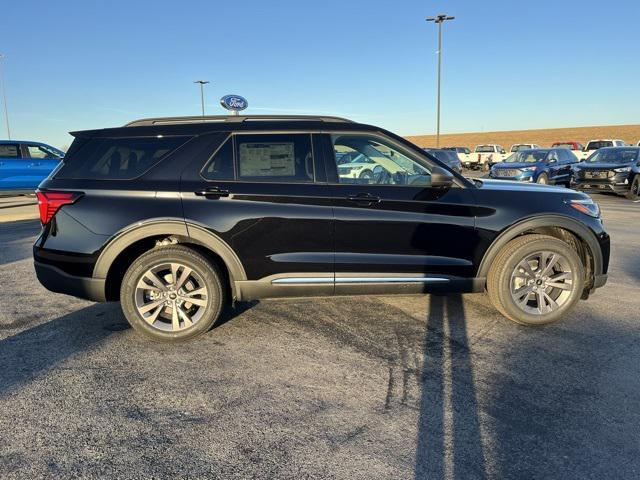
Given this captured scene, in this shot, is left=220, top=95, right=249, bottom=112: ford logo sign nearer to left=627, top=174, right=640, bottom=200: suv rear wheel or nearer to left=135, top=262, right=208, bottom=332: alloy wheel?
left=135, top=262, right=208, bottom=332: alloy wheel

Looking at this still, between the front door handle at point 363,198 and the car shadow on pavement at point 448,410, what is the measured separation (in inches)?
48.8

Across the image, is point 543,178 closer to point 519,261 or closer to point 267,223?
point 519,261

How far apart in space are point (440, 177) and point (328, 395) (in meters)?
1.98

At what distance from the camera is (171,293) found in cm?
396

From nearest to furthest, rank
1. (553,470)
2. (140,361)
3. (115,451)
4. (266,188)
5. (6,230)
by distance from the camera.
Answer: (553,470) → (115,451) → (140,361) → (266,188) → (6,230)

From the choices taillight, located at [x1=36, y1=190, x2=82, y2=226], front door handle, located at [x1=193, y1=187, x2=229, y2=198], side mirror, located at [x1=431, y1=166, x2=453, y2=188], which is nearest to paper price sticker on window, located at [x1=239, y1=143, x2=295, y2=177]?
front door handle, located at [x1=193, y1=187, x2=229, y2=198]

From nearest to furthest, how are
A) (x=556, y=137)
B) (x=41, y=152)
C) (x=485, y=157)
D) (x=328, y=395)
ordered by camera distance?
1. (x=328, y=395)
2. (x=41, y=152)
3. (x=485, y=157)
4. (x=556, y=137)

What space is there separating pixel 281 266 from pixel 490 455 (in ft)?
7.03

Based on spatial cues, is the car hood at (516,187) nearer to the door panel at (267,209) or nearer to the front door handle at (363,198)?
the front door handle at (363,198)

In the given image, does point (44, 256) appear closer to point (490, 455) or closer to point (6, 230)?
point (490, 455)

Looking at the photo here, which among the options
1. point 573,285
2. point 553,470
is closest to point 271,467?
point 553,470

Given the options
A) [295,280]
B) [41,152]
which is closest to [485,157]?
[41,152]

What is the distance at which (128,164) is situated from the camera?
13.0ft

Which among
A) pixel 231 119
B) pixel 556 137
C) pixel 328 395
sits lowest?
pixel 328 395
